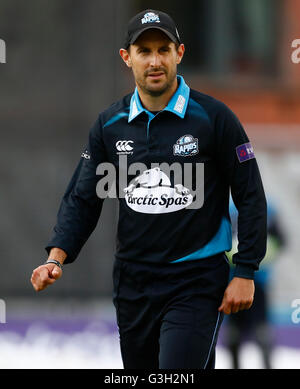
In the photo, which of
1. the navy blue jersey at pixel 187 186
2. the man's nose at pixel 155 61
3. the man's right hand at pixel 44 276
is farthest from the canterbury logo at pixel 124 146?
the man's right hand at pixel 44 276

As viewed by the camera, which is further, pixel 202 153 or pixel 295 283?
pixel 295 283

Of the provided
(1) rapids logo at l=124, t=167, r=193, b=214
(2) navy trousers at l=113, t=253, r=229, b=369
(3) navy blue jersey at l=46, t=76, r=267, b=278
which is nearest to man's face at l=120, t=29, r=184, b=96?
(3) navy blue jersey at l=46, t=76, r=267, b=278

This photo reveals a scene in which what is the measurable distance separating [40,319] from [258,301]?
424 cm

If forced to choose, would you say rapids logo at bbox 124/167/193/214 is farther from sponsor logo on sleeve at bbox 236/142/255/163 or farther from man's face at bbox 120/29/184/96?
man's face at bbox 120/29/184/96

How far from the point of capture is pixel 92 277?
40.0 feet

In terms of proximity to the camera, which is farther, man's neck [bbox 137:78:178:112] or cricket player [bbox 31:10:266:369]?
man's neck [bbox 137:78:178:112]

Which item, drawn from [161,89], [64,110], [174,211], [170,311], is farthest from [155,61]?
[64,110]

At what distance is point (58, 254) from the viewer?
474 cm

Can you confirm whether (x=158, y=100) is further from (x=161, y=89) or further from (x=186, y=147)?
(x=186, y=147)

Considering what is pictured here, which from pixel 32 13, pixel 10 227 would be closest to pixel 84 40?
pixel 32 13

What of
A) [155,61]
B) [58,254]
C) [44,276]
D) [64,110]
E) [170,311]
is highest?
[64,110]

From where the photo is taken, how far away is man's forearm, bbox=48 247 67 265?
4.73 meters

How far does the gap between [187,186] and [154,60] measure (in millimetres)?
593
